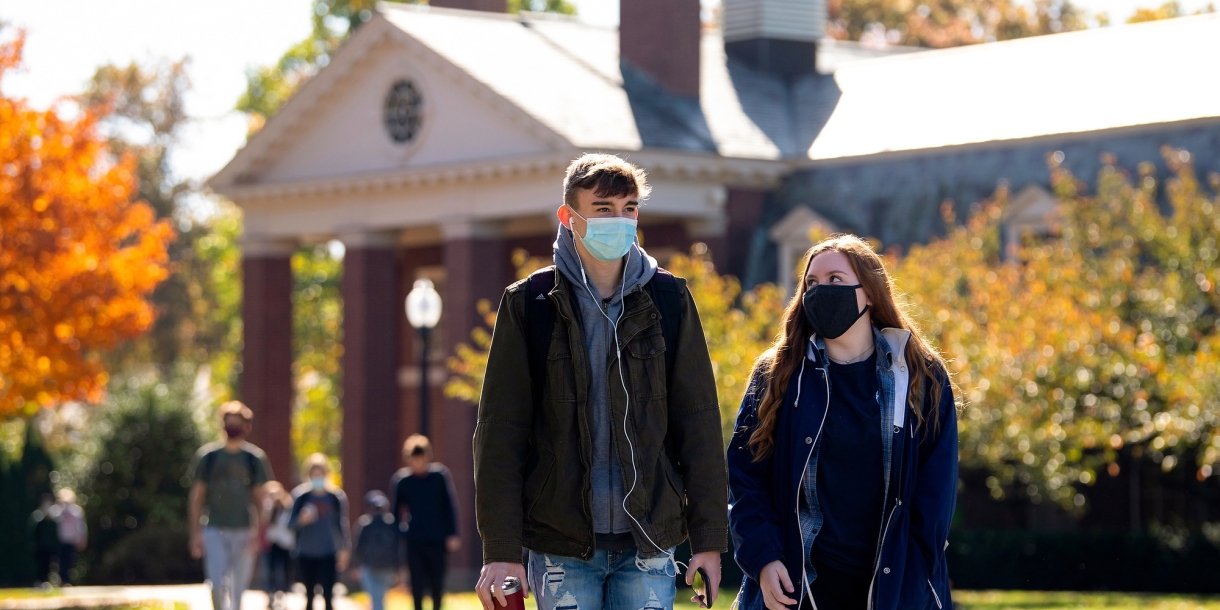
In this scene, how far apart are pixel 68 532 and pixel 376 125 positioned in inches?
353

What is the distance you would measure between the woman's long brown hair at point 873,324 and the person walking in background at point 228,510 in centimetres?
859

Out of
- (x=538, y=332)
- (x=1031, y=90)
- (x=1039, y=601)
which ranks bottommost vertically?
(x=1039, y=601)

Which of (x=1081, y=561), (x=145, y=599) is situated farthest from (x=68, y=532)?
(x=1081, y=561)

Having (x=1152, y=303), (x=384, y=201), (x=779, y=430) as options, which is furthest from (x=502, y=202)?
(x=779, y=430)

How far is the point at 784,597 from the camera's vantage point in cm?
545

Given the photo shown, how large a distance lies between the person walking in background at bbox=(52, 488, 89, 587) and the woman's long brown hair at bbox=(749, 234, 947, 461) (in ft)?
91.3

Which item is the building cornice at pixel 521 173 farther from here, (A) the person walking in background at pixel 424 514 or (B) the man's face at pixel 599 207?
(B) the man's face at pixel 599 207

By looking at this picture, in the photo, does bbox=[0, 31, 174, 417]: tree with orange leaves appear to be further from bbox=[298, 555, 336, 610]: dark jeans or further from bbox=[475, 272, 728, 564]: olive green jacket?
bbox=[475, 272, 728, 564]: olive green jacket

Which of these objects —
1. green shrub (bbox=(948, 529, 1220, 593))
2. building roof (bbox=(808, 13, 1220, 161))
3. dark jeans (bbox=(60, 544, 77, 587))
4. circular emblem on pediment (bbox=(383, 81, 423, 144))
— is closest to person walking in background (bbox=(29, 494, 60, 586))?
dark jeans (bbox=(60, 544, 77, 587))

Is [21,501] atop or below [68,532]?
atop

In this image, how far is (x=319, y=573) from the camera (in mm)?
16484

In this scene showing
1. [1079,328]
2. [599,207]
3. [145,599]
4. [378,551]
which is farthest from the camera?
[145,599]

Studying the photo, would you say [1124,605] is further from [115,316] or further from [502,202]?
[115,316]

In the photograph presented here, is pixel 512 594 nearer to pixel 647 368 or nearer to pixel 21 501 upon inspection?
pixel 647 368
